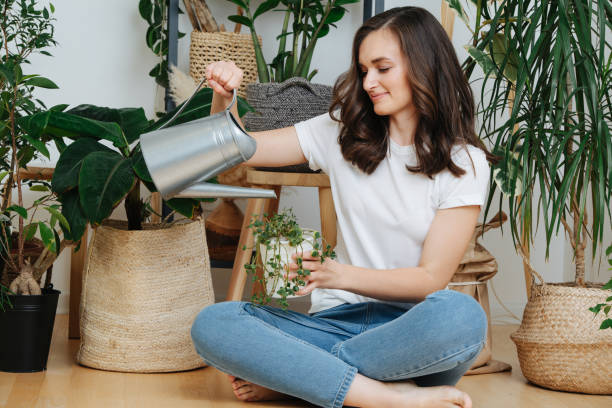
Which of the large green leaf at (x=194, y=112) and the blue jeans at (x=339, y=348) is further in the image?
the large green leaf at (x=194, y=112)

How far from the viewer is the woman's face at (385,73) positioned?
152 cm

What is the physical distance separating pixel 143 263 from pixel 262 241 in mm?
510

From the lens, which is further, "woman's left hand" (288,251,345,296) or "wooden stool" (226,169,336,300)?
"wooden stool" (226,169,336,300)

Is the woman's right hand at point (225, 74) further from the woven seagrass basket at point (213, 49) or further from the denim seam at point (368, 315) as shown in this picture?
the woven seagrass basket at point (213, 49)

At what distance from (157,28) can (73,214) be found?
105cm

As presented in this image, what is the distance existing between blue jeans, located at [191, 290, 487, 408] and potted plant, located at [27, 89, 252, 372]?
32 centimetres

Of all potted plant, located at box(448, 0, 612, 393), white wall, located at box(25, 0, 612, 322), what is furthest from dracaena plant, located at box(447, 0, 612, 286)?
white wall, located at box(25, 0, 612, 322)

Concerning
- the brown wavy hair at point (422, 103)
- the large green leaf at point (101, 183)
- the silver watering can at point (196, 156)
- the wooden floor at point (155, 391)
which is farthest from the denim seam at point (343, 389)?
the large green leaf at point (101, 183)

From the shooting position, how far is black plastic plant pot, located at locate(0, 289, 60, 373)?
1.68 meters

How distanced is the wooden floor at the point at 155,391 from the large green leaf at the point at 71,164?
438 mm

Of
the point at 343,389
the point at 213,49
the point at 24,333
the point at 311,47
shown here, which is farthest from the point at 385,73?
the point at 24,333

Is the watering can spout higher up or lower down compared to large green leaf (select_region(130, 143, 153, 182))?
higher up

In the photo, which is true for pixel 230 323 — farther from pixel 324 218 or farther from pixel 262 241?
pixel 324 218

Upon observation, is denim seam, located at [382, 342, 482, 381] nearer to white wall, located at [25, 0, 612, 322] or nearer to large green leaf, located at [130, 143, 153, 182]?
large green leaf, located at [130, 143, 153, 182]
